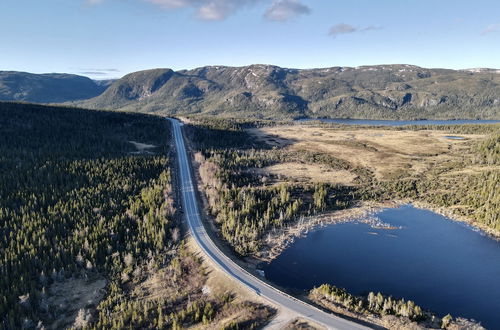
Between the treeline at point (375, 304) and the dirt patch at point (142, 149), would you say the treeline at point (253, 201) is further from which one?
the dirt patch at point (142, 149)

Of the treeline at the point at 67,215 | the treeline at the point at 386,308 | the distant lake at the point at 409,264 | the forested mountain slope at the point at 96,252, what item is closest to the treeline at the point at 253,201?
the distant lake at the point at 409,264

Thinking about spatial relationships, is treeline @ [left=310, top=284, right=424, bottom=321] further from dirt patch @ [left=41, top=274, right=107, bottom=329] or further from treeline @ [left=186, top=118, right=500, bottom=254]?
dirt patch @ [left=41, top=274, right=107, bottom=329]

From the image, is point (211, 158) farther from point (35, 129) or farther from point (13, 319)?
point (13, 319)

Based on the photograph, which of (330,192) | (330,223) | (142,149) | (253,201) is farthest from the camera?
(142,149)

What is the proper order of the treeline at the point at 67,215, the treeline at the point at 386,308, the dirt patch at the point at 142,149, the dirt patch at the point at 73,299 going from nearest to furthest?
the treeline at the point at 386,308 < the dirt patch at the point at 73,299 < the treeline at the point at 67,215 < the dirt patch at the point at 142,149

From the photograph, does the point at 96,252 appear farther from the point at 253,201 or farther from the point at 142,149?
the point at 142,149

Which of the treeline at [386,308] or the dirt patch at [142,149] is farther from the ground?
the dirt patch at [142,149]

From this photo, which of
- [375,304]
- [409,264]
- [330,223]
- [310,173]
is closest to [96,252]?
[375,304]

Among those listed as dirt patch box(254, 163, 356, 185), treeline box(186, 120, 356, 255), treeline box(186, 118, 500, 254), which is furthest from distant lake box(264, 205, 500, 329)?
dirt patch box(254, 163, 356, 185)
